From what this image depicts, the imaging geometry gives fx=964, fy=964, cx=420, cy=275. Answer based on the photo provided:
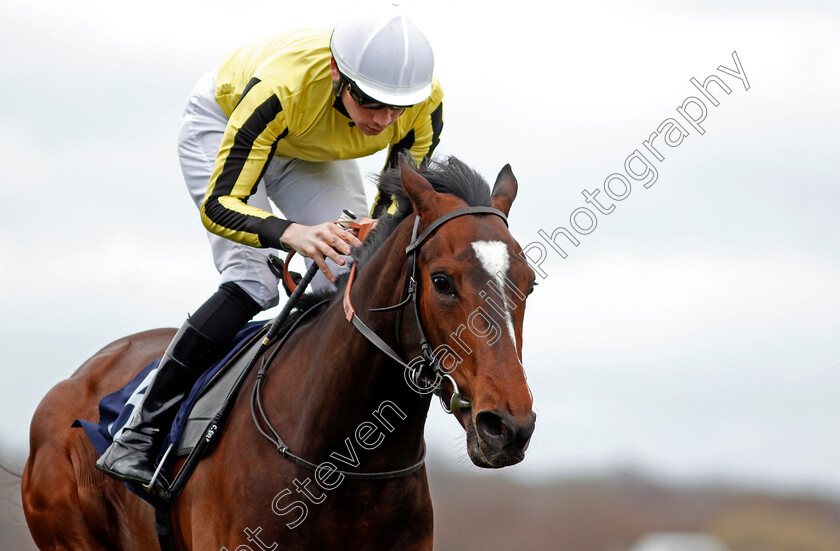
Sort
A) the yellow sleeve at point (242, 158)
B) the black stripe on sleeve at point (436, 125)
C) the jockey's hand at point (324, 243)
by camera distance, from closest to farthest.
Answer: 1. the jockey's hand at point (324, 243)
2. the yellow sleeve at point (242, 158)
3. the black stripe on sleeve at point (436, 125)

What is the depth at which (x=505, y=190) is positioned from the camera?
3.66 meters

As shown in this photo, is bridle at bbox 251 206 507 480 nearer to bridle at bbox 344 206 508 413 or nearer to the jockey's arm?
bridle at bbox 344 206 508 413

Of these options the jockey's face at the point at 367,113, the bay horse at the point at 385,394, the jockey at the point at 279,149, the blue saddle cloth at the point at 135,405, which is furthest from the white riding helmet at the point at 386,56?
the blue saddle cloth at the point at 135,405

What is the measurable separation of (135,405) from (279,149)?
1430 millimetres

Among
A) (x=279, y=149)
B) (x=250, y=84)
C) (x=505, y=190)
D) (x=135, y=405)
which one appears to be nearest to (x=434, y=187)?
(x=505, y=190)

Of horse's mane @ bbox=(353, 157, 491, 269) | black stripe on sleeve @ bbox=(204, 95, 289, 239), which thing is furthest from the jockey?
horse's mane @ bbox=(353, 157, 491, 269)

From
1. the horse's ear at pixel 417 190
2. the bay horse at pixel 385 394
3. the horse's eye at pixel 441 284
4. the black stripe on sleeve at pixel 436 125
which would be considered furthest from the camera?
the black stripe on sleeve at pixel 436 125

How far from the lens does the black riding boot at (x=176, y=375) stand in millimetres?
4355

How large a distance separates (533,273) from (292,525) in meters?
1.33

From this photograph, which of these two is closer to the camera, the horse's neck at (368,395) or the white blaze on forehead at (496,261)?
the white blaze on forehead at (496,261)

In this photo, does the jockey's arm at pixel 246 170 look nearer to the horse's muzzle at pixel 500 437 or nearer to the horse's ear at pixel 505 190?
the horse's ear at pixel 505 190

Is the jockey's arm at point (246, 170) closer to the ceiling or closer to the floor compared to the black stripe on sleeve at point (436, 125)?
closer to the floor

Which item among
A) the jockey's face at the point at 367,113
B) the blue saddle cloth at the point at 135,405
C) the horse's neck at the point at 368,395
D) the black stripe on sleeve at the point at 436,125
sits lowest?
the blue saddle cloth at the point at 135,405

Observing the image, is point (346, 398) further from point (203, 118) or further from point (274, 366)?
point (203, 118)
